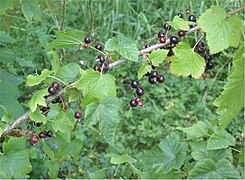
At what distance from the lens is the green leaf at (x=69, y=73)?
4.90ft

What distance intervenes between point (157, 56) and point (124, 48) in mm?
103

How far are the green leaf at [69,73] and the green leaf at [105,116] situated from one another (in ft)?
0.57

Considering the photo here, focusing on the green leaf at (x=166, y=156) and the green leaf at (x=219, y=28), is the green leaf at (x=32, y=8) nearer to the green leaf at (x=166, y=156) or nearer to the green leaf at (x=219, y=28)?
the green leaf at (x=166, y=156)

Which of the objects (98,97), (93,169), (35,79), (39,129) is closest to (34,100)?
(35,79)

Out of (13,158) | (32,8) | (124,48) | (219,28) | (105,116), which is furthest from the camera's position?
(32,8)

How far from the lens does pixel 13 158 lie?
174cm

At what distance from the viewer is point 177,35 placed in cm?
146

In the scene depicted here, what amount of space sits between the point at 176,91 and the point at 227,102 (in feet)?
9.52

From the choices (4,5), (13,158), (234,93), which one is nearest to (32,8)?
(4,5)

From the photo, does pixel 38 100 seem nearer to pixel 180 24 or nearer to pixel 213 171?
pixel 180 24

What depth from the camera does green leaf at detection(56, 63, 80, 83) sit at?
1.49m

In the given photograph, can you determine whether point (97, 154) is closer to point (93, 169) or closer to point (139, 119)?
point (93, 169)

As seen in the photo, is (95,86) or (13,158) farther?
(13,158)

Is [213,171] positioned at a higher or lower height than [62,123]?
lower
